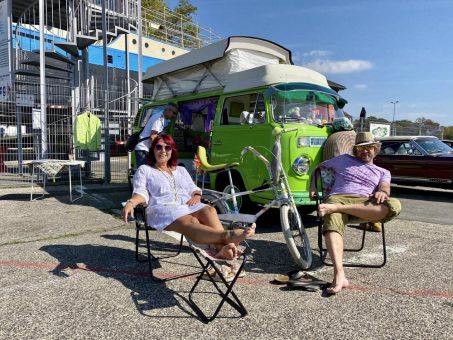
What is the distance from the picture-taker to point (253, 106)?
6473mm

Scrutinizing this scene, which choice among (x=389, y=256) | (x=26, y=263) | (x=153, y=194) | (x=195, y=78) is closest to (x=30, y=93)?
(x=195, y=78)

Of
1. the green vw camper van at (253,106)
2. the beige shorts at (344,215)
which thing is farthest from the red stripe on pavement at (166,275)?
the green vw camper van at (253,106)

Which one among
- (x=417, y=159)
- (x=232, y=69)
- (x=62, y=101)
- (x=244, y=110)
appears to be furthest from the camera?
(x=62, y=101)

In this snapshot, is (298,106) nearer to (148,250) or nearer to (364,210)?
(364,210)

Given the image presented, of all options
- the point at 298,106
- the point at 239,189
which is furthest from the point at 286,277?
the point at 298,106

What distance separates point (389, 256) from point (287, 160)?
1853 millimetres

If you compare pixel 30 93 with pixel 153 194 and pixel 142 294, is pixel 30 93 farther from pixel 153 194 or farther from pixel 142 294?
pixel 142 294

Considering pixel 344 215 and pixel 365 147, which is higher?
pixel 365 147

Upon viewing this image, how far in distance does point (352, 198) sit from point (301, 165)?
1599mm

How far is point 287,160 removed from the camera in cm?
567

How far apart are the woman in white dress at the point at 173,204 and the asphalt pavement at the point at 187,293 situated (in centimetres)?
58

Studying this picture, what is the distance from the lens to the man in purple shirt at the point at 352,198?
377 cm

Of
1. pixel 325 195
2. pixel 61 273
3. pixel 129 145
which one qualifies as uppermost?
pixel 129 145

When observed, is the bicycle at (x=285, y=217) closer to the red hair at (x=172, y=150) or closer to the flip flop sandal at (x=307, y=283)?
the flip flop sandal at (x=307, y=283)
